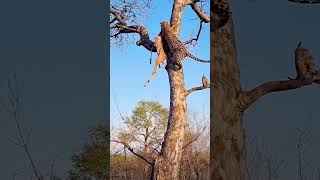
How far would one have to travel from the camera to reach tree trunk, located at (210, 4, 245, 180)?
2453mm

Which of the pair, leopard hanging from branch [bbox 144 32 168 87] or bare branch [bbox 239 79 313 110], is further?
leopard hanging from branch [bbox 144 32 168 87]

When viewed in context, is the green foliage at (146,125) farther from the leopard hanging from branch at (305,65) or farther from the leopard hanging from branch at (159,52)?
the leopard hanging from branch at (305,65)

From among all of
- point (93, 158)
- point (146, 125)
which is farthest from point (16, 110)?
point (146, 125)

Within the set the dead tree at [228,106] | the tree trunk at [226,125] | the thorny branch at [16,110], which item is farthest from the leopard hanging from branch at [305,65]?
the thorny branch at [16,110]

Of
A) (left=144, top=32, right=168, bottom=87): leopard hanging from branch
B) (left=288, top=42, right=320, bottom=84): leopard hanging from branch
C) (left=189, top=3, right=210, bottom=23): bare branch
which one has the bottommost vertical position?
(left=288, top=42, right=320, bottom=84): leopard hanging from branch

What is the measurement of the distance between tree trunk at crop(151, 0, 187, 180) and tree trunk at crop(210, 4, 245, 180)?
7.70 feet

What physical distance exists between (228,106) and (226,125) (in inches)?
3.7

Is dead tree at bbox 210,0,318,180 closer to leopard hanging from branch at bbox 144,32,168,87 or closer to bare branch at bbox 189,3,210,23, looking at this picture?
leopard hanging from branch at bbox 144,32,168,87

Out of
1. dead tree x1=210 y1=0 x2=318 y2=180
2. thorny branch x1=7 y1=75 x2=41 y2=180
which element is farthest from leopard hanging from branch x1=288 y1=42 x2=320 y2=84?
thorny branch x1=7 y1=75 x2=41 y2=180

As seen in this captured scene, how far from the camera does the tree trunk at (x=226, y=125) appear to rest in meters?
2.45

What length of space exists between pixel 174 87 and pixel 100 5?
3.52 ft

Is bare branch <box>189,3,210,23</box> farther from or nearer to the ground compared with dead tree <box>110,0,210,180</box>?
farther from the ground

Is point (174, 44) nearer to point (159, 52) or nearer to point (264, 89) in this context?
point (159, 52)

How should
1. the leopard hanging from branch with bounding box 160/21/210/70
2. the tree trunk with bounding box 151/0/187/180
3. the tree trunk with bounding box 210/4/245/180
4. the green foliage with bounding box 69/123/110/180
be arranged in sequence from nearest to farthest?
the tree trunk with bounding box 210/4/245/180
the green foliage with bounding box 69/123/110/180
the tree trunk with bounding box 151/0/187/180
the leopard hanging from branch with bounding box 160/21/210/70
